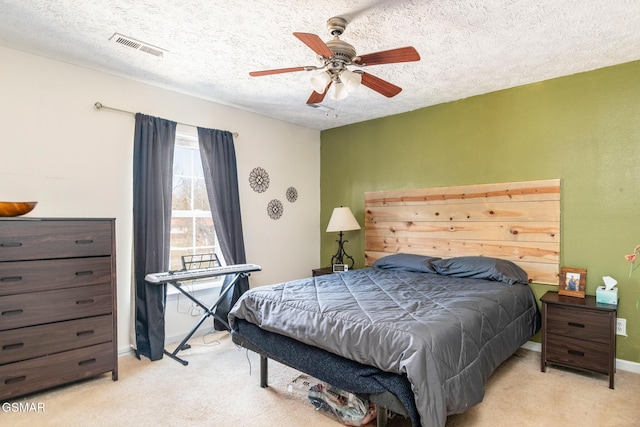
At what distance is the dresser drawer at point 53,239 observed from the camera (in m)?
2.30

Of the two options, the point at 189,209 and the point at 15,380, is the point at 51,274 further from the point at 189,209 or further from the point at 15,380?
the point at 189,209

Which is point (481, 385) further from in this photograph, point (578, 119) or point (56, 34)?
point (56, 34)

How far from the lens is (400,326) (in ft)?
5.95

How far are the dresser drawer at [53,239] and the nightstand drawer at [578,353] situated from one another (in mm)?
3466

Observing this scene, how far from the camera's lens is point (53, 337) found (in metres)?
2.45

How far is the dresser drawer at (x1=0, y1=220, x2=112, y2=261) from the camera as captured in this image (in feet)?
7.55

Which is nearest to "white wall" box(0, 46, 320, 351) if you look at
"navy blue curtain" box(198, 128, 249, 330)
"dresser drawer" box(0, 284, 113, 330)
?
"navy blue curtain" box(198, 128, 249, 330)

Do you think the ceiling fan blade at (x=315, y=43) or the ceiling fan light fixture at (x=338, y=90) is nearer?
the ceiling fan blade at (x=315, y=43)

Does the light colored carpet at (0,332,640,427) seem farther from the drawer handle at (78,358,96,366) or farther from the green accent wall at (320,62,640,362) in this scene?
the green accent wall at (320,62,640,362)

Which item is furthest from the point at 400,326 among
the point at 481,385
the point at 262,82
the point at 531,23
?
the point at 262,82

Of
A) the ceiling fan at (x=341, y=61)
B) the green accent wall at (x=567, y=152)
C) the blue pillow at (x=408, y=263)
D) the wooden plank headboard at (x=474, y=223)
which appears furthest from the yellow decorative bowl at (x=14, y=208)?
the wooden plank headboard at (x=474, y=223)

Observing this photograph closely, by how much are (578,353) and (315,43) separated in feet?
9.38

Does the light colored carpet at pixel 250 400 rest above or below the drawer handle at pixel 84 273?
below

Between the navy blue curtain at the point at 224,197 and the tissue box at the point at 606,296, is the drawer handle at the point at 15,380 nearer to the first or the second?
the navy blue curtain at the point at 224,197
